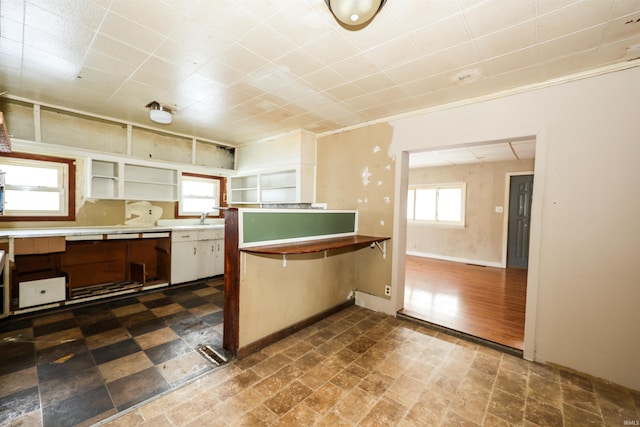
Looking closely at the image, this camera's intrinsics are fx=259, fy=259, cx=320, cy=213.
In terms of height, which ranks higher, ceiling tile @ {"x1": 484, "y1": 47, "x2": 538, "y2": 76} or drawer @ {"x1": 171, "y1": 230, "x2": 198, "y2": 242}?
ceiling tile @ {"x1": 484, "y1": 47, "x2": 538, "y2": 76}

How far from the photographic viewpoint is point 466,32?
182cm

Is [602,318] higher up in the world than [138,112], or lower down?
lower down

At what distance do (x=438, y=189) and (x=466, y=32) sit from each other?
19.4 feet

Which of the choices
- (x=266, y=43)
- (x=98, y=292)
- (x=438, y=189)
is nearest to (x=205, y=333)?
(x=98, y=292)

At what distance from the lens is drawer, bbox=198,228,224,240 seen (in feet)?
14.9

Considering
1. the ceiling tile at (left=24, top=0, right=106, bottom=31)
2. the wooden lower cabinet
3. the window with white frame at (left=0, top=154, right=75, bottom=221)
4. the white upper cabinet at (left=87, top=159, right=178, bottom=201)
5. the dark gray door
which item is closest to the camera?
the ceiling tile at (left=24, top=0, right=106, bottom=31)

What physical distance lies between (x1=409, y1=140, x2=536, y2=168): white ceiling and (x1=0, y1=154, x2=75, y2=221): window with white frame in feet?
18.7

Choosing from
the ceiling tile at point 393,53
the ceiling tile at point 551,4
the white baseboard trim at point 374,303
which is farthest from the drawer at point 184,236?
the ceiling tile at point 551,4

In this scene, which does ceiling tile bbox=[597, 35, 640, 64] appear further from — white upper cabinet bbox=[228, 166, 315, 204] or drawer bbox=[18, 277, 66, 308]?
drawer bbox=[18, 277, 66, 308]

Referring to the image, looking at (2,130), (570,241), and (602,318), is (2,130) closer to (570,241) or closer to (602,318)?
(570,241)

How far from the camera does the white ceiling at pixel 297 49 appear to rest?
1661mm

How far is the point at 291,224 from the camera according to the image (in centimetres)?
284

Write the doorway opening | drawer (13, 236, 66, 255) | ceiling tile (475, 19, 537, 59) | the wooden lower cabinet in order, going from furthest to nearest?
the doorway opening < the wooden lower cabinet < drawer (13, 236, 66, 255) < ceiling tile (475, 19, 537, 59)

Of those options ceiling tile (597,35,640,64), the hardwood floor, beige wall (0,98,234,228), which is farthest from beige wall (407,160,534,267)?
beige wall (0,98,234,228)
